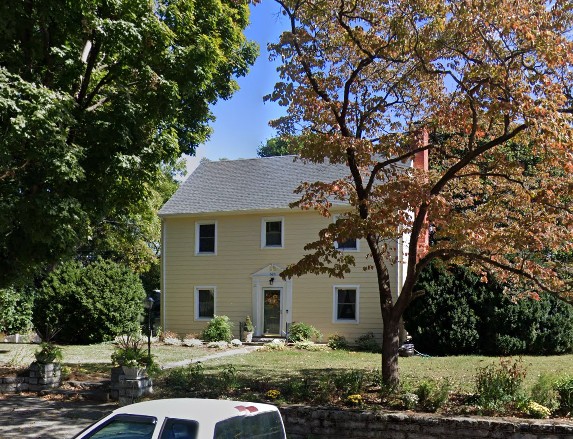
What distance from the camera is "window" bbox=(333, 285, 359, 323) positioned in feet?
80.6

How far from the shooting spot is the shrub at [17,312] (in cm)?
2440

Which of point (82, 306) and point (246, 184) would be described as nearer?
point (82, 306)

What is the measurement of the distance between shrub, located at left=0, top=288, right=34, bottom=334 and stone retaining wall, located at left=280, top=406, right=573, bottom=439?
1780cm

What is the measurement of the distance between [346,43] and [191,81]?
360cm

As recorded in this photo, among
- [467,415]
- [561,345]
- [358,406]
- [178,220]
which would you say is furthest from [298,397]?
[178,220]

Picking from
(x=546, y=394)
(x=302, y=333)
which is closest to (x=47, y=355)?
(x=546, y=394)

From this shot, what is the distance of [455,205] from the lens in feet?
42.1

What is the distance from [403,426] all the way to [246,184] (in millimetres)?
19557

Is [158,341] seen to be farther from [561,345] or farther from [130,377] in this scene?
[561,345]

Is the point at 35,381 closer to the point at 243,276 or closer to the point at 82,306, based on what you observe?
the point at 82,306

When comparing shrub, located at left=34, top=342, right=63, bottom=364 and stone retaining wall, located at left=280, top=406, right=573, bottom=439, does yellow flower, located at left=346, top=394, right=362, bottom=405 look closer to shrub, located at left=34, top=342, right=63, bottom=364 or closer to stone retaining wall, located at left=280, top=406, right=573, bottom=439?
stone retaining wall, located at left=280, top=406, right=573, bottom=439

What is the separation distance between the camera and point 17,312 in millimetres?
25375

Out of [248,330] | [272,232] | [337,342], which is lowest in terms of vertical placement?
[337,342]

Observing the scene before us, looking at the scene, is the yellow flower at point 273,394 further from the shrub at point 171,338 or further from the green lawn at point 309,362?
the shrub at point 171,338
